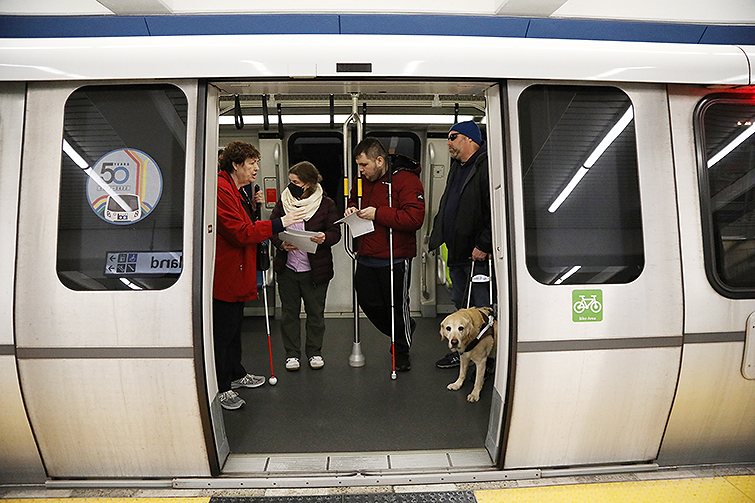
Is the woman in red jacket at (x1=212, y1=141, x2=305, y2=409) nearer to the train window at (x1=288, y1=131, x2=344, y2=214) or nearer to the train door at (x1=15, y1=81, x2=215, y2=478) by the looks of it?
the train door at (x1=15, y1=81, x2=215, y2=478)

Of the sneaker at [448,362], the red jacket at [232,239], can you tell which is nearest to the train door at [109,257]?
the red jacket at [232,239]

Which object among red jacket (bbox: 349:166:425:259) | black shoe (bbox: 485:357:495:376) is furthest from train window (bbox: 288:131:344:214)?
black shoe (bbox: 485:357:495:376)

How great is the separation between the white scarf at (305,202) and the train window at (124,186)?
1.60m

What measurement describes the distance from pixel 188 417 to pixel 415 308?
4203mm

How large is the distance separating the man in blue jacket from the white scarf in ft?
3.65

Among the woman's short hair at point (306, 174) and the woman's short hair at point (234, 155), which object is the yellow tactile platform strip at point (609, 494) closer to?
the woman's short hair at point (234, 155)

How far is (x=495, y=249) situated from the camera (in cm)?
267

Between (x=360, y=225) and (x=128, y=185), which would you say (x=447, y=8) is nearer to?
(x=360, y=225)

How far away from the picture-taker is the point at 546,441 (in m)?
2.66

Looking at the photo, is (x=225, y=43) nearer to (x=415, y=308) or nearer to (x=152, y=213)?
(x=152, y=213)

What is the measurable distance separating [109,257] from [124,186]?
15.5 inches

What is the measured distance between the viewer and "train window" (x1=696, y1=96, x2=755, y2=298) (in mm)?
2598

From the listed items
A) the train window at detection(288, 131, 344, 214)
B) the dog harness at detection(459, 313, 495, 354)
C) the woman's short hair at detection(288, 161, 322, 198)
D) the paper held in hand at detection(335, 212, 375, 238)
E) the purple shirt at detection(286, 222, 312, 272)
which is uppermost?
the train window at detection(288, 131, 344, 214)

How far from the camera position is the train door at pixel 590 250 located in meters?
2.54
